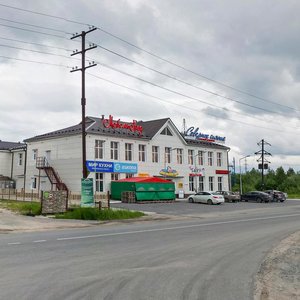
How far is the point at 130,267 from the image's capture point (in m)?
8.96

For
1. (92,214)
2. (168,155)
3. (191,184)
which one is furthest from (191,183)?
(92,214)

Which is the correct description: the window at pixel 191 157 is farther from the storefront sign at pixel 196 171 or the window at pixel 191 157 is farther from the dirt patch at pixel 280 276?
the dirt patch at pixel 280 276

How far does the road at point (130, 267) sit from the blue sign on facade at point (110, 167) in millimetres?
30461

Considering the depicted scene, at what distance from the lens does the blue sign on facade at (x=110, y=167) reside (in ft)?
148

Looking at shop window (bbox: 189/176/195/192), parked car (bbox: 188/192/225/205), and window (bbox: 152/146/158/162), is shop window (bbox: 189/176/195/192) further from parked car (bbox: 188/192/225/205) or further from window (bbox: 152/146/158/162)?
parked car (bbox: 188/192/225/205)

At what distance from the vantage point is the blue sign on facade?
45000 millimetres

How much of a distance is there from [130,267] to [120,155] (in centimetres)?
4002

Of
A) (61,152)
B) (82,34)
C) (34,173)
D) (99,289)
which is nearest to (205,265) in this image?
(99,289)

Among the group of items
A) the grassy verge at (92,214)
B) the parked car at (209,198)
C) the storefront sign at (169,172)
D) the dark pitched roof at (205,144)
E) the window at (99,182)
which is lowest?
the grassy verge at (92,214)

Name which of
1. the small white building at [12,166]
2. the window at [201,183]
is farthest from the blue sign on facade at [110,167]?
the small white building at [12,166]

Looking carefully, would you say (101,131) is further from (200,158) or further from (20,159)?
(200,158)

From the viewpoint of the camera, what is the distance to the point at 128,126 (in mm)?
49906

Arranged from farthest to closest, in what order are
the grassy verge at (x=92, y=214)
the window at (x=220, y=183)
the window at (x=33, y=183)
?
the window at (x=220, y=183), the window at (x=33, y=183), the grassy verge at (x=92, y=214)

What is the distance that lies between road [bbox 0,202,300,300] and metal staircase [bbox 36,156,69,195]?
1306 inches
